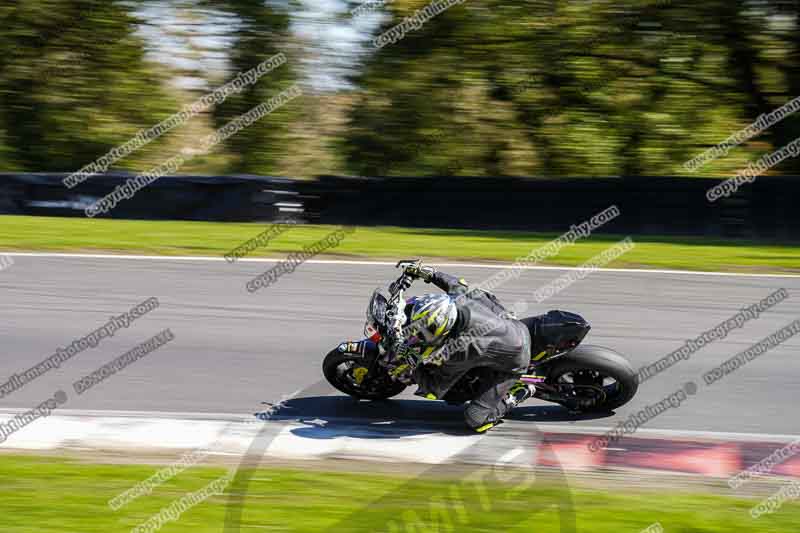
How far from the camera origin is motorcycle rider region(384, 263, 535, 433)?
7.04 metres

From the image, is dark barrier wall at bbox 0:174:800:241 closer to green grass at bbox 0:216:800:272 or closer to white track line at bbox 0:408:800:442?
green grass at bbox 0:216:800:272

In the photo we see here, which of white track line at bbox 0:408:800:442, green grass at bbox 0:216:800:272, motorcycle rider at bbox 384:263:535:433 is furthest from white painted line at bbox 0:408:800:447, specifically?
green grass at bbox 0:216:800:272

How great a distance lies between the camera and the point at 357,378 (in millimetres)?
7887

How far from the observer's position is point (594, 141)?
22688 mm

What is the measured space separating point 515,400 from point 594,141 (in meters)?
16.1

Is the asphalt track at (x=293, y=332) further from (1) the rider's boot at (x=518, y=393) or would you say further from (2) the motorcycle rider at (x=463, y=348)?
(2) the motorcycle rider at (x=463, y=348)

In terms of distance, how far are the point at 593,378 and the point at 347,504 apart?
2716 millimetres

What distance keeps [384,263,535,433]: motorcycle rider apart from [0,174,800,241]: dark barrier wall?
395 inches

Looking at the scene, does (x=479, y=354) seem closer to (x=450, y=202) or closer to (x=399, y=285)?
(x=399, y=285)

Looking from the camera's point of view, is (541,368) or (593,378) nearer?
(541,368)

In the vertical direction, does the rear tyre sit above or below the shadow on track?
above

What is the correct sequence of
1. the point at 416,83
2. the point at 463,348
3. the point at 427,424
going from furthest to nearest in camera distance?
1. the point at 416,83
2. the point at 427,424
3. the point at 463,348

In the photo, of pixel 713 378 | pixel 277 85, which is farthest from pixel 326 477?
pixel 277 85

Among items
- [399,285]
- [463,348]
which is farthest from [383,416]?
[399,285]
